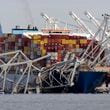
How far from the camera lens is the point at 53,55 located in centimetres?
19888

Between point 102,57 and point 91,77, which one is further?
point 102,57

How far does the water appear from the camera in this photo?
14775cm

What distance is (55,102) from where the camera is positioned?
162m

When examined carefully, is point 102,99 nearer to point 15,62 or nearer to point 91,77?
point 91,77

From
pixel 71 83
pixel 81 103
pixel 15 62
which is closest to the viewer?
pixel 81 103

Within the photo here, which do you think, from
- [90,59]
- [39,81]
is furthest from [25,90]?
[90,59]

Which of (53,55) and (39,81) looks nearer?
(39,81)

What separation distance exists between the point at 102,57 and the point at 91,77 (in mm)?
14918

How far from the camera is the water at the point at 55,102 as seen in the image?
147750mm

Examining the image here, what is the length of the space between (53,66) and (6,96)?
1014cm

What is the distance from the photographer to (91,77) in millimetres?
182625

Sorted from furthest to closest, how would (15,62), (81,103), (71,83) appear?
(15,62) → (71,83) → (81,103)

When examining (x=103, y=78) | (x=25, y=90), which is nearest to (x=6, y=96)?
(x=25, y=90)

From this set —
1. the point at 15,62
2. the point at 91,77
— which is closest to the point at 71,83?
the point at 91,77
